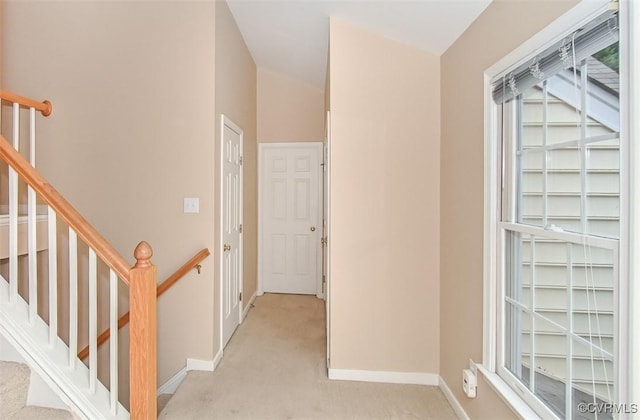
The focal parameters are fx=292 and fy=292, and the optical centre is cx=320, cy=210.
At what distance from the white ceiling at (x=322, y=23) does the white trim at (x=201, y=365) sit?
9.03 ft

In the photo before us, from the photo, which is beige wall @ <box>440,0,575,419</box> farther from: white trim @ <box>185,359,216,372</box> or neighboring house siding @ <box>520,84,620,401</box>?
white trim @ <box>185,359,216,372</box>

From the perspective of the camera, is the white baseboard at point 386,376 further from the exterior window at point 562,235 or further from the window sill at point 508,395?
the exterior window at point 562,235

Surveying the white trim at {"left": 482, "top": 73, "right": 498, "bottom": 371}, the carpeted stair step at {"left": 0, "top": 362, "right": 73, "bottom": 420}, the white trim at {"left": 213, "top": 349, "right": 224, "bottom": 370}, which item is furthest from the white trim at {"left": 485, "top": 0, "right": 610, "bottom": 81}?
the white trim at {"left": 213, "top": 349, "right": 224, "bottom": 370}

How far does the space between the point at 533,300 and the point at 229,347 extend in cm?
231

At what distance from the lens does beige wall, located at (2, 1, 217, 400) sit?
228cm

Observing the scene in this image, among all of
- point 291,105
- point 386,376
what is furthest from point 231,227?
point 291,105

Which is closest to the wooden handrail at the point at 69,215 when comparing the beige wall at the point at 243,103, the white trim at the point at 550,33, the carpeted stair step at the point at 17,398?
the carpeted stair step at the point at 17,398

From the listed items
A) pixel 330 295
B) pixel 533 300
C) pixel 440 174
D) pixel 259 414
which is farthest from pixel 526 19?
pixel 259 414

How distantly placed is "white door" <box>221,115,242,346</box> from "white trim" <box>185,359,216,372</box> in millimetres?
261

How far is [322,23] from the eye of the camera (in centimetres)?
240

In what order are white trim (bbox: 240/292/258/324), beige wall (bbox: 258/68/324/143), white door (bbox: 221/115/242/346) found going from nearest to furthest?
white door (bbox: 221/115/242/346) → white trim (bbox: 240/292/258/324) → beige wall (bbox: 258/68/324/143)

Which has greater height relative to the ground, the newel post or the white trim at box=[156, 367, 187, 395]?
the newel post

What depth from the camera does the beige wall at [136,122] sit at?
2277 millimetres

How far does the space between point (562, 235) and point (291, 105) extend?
3410 mm
